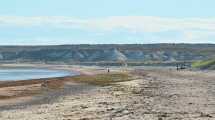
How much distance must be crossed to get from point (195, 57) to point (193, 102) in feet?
536

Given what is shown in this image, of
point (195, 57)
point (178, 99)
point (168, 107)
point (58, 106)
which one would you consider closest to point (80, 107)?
point (58, 106)

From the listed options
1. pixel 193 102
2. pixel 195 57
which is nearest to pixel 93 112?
pixel 193 102

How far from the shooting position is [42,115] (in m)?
26.5

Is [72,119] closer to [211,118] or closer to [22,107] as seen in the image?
[211,118]

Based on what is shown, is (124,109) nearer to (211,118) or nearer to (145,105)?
(145,105)

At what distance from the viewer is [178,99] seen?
3341 cm

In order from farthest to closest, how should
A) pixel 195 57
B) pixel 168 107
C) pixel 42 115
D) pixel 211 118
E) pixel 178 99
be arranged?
pixel 195 57 → pixel 178 99 → pixel 168 107 → pixel 42 115 → pixel 211 118

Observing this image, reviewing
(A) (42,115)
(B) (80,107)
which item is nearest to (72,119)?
(A) (42,115)

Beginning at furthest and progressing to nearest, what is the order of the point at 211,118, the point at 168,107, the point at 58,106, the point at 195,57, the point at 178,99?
the point at 195,57 → the point at 178,99 → the point at 58,106 → the point at 168,107 → the point at 211,118

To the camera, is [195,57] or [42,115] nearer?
[42,115]

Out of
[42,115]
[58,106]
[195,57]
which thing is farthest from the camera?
[195,57]

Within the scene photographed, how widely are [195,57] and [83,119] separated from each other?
17087 cm

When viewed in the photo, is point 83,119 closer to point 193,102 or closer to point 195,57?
point 193,102

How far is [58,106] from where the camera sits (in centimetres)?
3061
